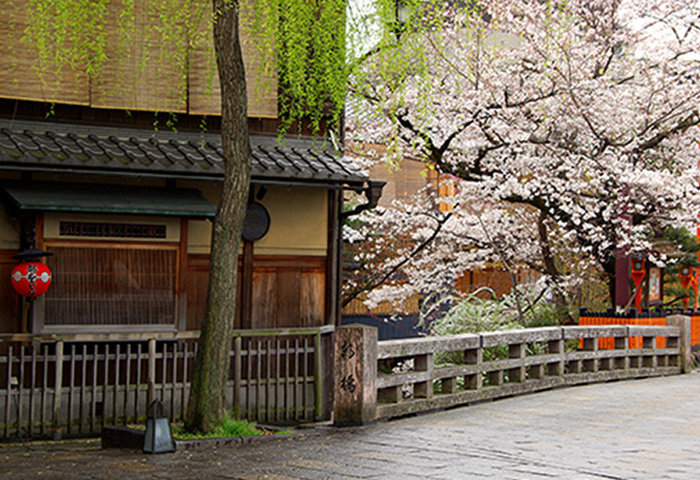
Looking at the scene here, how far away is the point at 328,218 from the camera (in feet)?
44.0

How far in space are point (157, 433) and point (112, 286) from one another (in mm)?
3498

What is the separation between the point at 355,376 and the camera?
10.4 meters

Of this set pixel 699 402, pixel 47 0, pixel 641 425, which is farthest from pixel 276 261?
pixel 699 402

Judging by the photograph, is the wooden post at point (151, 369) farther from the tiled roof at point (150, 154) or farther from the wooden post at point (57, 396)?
the tiled roof at point (150, 154)

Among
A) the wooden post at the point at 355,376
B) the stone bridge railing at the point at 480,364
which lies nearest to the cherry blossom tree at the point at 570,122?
the stone bridge railing at the point at 480,364

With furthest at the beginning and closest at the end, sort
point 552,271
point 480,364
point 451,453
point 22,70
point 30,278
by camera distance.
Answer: point 552,271 < point 480,364 < point 22,70 < point 30,278 < point 451,453

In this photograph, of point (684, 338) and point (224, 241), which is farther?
point (684, 338)

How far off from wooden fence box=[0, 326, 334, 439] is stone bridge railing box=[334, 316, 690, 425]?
129 cm

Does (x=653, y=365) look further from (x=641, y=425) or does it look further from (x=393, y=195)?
(x=393, y=195)

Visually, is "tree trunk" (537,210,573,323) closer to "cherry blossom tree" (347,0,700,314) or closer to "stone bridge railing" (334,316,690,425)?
"cherry blossom tree" (347,0,700,314)

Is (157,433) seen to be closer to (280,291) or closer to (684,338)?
(280,291)

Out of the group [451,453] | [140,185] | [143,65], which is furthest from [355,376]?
[143,65]

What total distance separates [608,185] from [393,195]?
41.0 feet

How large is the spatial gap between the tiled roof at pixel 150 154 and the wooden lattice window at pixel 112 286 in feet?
3.75
